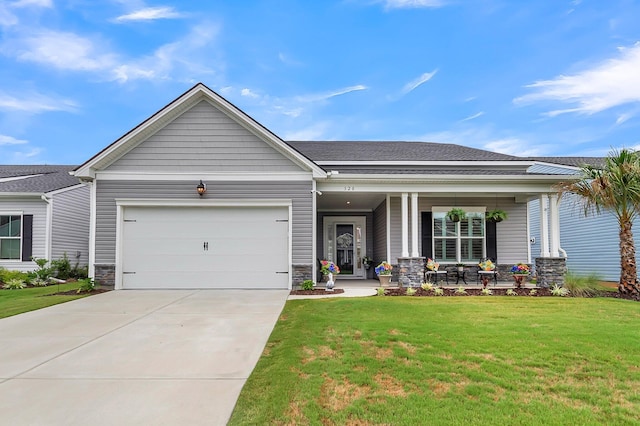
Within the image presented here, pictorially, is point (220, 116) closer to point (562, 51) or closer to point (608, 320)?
point (608, 320)

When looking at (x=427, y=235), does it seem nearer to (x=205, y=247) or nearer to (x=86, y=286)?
(x=205, y=247)

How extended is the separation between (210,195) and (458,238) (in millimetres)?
8044

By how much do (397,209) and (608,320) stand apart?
6876mm

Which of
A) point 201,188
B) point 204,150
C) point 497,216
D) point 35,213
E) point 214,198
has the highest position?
point 204,150

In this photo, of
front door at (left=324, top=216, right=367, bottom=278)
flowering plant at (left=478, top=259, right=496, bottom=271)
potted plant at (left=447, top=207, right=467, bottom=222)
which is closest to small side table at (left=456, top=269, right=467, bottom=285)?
flowering plant at (left=478, top=259, right=496, bottom=271)

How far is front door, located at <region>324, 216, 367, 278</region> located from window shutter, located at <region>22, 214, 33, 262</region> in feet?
34.1

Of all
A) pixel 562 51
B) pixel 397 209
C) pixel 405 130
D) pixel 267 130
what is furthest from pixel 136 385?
pixel 405 130

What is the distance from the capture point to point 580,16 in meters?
13.4

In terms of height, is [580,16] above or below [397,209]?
above

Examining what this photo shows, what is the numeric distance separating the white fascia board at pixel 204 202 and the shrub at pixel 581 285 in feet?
25.1

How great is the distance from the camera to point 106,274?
10.4 m

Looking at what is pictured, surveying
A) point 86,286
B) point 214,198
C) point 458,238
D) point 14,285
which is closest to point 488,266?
point 458,238

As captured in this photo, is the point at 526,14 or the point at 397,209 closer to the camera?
the point at 397,209

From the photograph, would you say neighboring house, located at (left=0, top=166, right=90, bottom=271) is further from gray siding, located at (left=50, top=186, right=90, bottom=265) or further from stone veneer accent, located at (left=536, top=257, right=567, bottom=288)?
stone veneer accent, located at (left=536, top=257, right=567, bottom=288)
